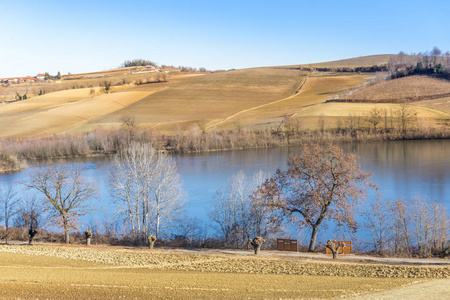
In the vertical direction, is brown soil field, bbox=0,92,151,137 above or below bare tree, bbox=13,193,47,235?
above

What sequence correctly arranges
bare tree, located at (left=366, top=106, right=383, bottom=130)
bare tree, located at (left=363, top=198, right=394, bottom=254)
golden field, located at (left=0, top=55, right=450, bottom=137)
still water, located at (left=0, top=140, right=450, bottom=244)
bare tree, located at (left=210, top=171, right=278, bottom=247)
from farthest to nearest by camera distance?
golden field, located at (left=0, top=55, right=450, bottom=137), bare tree, located at (left=366, top=106, right=383, bottom=130), still water, located at (left=0, top=140, right=450, bottom=244), bare tree, located at (left=210, top=171, right=278, bottom=247), bare tree, located at (left=363, top=198, right=394, bottom=254)

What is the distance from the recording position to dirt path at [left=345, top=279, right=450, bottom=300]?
1480cm

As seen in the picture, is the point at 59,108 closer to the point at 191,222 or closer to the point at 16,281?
the point at 191,222

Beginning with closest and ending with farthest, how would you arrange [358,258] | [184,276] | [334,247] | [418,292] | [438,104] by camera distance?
[418,292] < [184,276] < [358,258] < [334,247] < [438,104]

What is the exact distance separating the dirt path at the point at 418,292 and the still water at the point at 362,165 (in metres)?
19.9

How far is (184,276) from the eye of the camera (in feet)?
60.4

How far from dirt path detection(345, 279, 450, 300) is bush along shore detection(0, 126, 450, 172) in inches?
2522

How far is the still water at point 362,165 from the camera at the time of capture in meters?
40.5

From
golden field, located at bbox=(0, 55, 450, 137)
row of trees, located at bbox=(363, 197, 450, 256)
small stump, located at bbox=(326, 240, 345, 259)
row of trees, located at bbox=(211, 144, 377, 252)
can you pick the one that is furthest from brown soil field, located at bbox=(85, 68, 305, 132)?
small stump, located at bbox=(326, 240, 345, 259)

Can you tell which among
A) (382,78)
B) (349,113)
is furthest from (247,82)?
(349,113)

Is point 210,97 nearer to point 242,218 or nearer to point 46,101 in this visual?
point 46,101

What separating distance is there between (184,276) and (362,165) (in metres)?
40.3

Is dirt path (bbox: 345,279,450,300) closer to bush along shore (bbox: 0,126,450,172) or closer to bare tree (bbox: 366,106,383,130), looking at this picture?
bush along shore (bbox: 0,126,450,172)

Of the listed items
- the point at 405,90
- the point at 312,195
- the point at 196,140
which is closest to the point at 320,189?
the point at 312,195
